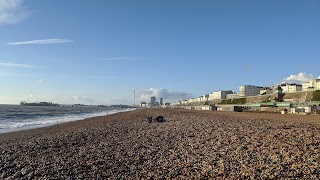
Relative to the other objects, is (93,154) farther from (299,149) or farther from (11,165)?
(299,149)

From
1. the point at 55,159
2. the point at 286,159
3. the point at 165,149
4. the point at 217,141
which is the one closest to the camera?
the point at 286,159

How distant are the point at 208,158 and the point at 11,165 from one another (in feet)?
24.9

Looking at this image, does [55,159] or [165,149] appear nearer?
[55,159]

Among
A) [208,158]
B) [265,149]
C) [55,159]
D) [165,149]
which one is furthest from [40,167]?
[265,149]

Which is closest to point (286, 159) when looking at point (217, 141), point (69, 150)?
point (217, 141)

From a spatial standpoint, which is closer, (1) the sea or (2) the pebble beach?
(2) the pebble beach

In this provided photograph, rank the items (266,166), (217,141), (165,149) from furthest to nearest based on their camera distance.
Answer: (217,141), (165,149), (266,166)

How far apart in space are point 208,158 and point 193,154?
1016 mm

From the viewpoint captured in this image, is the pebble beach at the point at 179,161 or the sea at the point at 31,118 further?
the sea at the point at 31,118

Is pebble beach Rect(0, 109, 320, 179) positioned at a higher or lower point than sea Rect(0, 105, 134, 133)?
higher

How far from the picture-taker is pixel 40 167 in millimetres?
10539

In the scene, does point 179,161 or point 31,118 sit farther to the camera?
point 31,118

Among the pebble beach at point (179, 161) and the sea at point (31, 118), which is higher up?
the pebble beach at point (179, 161)

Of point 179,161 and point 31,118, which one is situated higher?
point 179,161
